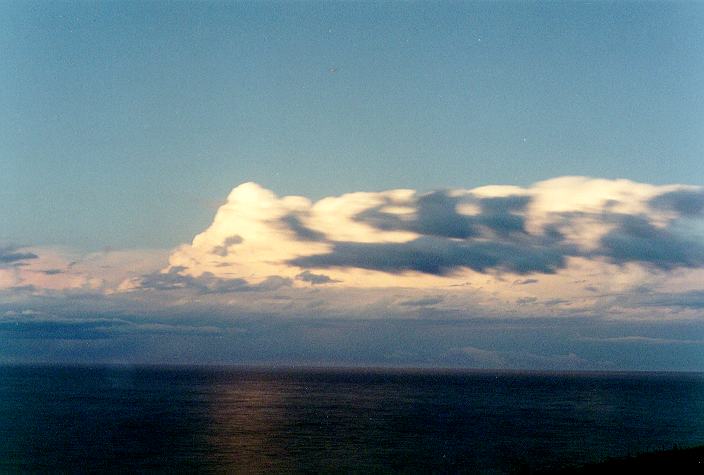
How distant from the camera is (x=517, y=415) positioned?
120 meters

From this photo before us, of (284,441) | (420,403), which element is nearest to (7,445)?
(284,441)

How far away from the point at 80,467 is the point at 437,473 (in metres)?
32.5

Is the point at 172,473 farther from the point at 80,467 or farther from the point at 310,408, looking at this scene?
the point at 310,408

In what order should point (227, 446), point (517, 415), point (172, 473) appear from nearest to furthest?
point (172, 473), point (227, 446), point (517, 415)

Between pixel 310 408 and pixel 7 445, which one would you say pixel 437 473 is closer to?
pixel 7 445

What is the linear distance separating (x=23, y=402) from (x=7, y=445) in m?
65.1

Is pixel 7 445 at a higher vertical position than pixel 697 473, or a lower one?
lower

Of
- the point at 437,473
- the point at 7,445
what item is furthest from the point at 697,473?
the point at 7,445

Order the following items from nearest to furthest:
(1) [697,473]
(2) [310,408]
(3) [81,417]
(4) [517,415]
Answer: (1) [697,473]
(3) [81,417]
(4) [517,415]
(2) [310,408]

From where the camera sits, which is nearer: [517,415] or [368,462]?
[368,462]

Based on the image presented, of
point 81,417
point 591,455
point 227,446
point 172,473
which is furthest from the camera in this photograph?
point 81,417

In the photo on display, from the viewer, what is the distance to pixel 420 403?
149375 millimetres

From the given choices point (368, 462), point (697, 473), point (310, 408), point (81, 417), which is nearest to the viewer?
point (697, 473)

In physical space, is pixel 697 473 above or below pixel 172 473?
above
